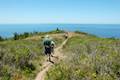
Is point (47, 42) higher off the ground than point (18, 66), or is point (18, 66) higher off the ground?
point (47, 42)

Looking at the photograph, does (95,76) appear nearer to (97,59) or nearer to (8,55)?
(97,59)

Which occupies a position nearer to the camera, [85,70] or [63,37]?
[85,70]

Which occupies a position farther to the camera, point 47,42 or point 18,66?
point 47,42

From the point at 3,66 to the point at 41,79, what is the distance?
7.14ft

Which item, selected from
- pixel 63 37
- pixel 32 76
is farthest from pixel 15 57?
pixel 63 37

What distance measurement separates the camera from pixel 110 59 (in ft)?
48.9

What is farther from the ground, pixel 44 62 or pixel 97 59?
pixel 97 59

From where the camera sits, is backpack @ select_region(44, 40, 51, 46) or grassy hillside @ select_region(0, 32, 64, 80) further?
backpack @ select_region(44, 40, 51, 46)

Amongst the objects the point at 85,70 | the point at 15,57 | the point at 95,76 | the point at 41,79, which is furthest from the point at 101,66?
the point at 15,57

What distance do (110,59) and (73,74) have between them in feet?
8.44

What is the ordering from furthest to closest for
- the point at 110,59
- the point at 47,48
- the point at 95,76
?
the point at 47,48
the point at 110,59
the point at 95,76

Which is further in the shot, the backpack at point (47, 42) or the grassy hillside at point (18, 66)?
the backpack at point (47, 42)

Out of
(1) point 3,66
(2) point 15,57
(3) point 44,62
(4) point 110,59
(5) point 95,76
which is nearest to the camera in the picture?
(5) point 95,76

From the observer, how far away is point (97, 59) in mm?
15117
